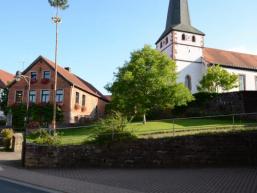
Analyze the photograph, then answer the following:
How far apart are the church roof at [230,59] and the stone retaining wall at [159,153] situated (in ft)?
138

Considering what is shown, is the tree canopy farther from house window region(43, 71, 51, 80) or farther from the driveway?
the driveway

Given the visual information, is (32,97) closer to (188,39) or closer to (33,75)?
(33,75)

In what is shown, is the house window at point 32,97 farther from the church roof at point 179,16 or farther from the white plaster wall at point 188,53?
the church roof at point 179,16

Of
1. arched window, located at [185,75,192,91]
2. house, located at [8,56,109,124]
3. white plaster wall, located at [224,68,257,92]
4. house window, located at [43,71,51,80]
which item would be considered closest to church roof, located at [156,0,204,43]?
arched window, located at [185,75,192,91]

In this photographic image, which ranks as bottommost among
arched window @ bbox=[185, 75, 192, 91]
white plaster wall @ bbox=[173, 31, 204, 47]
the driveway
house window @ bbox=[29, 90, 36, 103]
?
the driveway

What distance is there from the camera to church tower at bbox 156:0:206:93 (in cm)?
5697

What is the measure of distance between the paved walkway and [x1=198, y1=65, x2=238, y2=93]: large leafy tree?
36.5 meters

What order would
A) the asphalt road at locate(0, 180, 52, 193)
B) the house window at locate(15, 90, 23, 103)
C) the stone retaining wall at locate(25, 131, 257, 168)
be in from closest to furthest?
the asphalt road at locate(0, 180, 52, 193) < the stone retaining wall at locate(25, 131, 257, 168) < the house window at locate(15, 90, 23, 103)

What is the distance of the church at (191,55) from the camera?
57094mm

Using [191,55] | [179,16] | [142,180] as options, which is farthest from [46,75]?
[142,180]

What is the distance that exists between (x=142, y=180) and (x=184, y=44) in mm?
46656

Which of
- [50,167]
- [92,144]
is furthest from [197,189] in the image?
[50,167]

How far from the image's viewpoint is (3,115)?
1927 inches

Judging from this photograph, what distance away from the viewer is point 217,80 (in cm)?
5097
